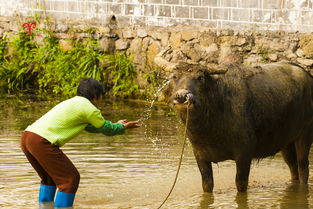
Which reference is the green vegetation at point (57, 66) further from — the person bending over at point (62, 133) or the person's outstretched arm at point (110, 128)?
the person bending over at point (62, 133)

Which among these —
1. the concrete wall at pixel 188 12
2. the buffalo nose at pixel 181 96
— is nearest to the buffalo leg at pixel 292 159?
the buffalo nose at pixel 181 96

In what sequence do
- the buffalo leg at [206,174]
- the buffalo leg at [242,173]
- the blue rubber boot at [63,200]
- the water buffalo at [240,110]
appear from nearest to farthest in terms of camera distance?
the blue rubber boot at [63,200] < the water buffalo at [240,110] < the buffalo leg at [242,173] < the buffalo leg at [206,174]

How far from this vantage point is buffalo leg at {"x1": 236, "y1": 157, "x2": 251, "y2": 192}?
8.50 m

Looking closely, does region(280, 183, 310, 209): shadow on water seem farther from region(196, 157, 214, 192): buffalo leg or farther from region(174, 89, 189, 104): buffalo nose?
A: region(174, 89, 189, 104): buffalo nose

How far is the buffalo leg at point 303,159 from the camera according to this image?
954cm

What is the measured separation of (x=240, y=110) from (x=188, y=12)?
24.2 ft

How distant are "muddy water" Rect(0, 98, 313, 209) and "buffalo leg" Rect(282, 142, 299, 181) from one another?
5.7 inches

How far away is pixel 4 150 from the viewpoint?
11.1m

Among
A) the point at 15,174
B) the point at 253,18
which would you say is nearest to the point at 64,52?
the point at 253,18

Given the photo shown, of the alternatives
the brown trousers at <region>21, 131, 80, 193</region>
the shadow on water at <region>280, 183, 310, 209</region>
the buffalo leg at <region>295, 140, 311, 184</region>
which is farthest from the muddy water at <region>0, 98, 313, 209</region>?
the brown trousers at <region>21, 131, 80, 193</region>

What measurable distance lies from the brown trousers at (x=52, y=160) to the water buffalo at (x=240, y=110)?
4.18 ft

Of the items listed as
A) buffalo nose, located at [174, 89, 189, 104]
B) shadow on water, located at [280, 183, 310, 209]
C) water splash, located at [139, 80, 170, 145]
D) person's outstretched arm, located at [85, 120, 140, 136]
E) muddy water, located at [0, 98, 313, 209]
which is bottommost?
shadow on water, located at [280, 183, 310, 209]

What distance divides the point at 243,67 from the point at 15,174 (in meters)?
3.14

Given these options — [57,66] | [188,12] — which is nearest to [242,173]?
[188,12]
